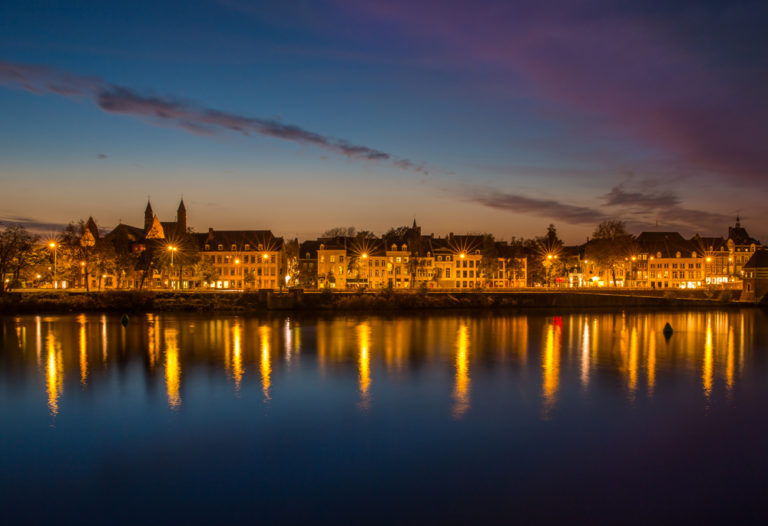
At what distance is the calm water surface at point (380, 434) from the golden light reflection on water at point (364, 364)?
219mm

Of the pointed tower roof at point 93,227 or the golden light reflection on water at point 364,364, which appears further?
the pointed tower roof at point 93,227

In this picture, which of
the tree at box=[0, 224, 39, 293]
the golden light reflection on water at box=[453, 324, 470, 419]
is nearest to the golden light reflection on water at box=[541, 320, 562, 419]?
the golden light reflection on water at box=[453, 324, 470, 419]

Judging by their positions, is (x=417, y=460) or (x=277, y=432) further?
(x=277, y=432)

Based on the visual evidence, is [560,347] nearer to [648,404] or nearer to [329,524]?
[648,404]

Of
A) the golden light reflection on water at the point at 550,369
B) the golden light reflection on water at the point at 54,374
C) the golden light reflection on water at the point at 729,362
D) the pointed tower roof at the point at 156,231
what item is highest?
the pointed tower roof at the point at 156,231

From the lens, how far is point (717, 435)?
1805 cm

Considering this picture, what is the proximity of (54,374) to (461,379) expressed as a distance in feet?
63.9

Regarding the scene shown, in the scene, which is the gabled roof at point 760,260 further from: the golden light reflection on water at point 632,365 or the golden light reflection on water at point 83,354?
the golden light reflection on water at point 83,354

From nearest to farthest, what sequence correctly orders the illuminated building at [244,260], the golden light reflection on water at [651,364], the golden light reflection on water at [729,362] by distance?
1. the golden light reflection on water at [651,364]
2. the golden light reflection on water at [729,362]
3. the illuminated building at [244,260]

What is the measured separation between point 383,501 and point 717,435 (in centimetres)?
1188

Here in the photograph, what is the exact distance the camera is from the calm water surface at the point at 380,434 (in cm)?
1272

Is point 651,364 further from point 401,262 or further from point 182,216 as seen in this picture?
point 182,216

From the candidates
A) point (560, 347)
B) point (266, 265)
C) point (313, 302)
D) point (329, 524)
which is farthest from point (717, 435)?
point (266, 265)

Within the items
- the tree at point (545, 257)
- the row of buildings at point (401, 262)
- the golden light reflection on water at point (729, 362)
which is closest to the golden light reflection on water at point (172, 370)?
the golden light reflection on water at point (729, 362)
